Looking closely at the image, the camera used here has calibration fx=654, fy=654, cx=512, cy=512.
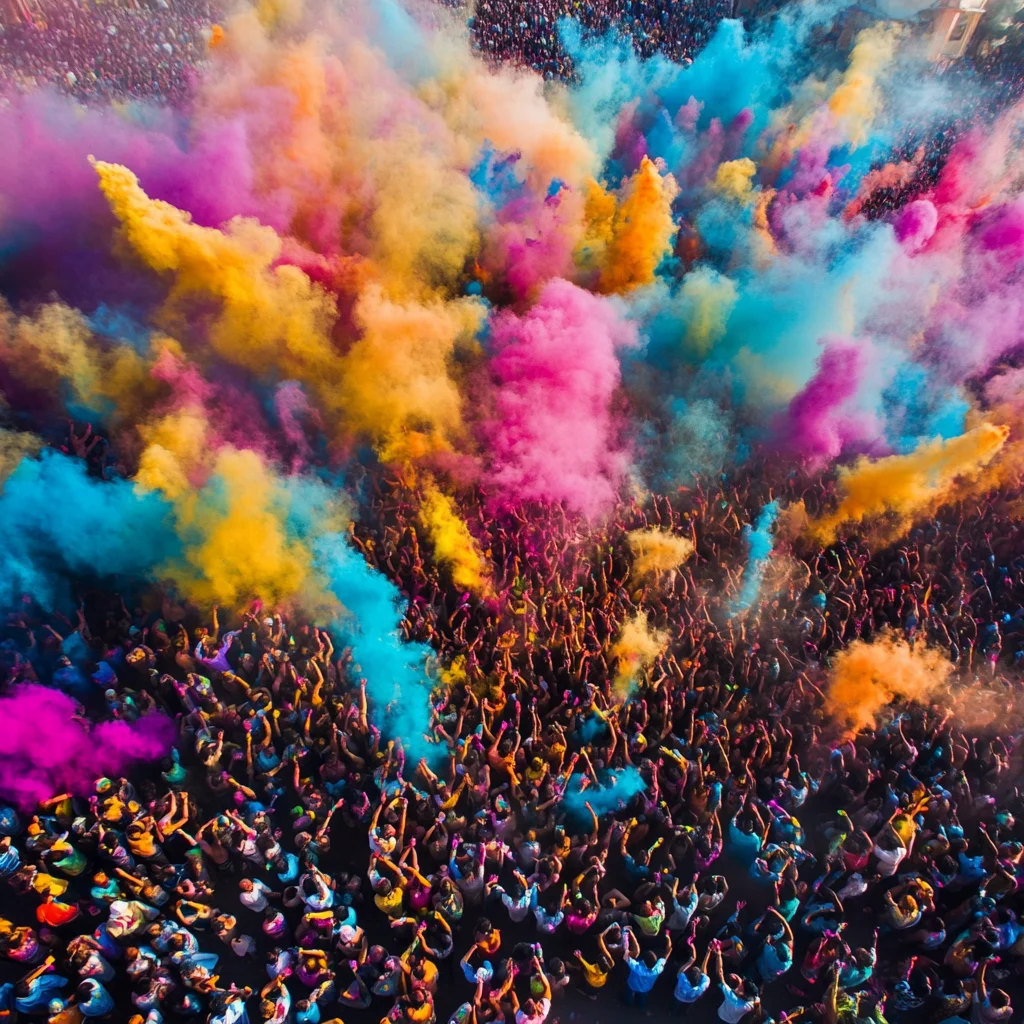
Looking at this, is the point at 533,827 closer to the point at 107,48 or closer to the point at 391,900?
the point at 391,900

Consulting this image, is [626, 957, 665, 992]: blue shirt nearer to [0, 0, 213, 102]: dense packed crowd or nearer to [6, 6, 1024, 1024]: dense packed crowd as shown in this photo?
[6, 6, 1024, 1024]: dense packed crowd

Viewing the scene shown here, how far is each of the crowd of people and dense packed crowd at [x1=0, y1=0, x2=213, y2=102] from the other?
9.99 m

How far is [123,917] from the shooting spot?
11.4 ft

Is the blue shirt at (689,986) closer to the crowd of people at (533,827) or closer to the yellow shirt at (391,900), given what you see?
the crowd of people at (533,827)

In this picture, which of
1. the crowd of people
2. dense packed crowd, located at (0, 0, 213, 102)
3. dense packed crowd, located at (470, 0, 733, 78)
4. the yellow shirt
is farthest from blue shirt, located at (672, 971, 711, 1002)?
dense packed crowd, located at (470, 0, 733, 78)

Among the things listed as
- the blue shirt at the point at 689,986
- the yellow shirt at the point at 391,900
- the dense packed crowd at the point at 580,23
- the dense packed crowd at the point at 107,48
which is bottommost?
the blue shirt at the point at 689,986

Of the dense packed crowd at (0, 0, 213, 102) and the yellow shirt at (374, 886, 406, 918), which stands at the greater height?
the dense packed crowd at (0, 0, 213, 102)

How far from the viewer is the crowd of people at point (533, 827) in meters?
3.53

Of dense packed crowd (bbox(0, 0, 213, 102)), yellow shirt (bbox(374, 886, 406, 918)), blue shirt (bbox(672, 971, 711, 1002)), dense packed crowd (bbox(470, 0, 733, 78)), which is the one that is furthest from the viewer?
dense packed crowd (bbox(470, 0, 733, 78))

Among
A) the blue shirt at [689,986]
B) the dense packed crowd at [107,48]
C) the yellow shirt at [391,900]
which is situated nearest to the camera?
the blue shirt at [689,986]

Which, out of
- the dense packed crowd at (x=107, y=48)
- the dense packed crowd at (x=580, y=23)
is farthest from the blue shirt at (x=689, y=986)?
the dense packed crowd at (x=580, y=23)

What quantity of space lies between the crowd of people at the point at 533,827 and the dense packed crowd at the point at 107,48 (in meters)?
9.99

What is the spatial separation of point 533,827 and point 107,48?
577 inches

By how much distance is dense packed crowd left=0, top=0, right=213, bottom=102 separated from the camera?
10.6 meters
